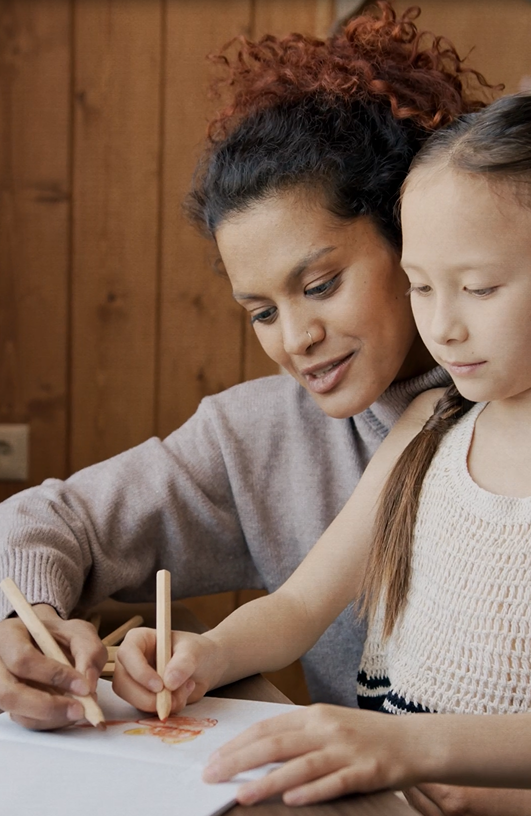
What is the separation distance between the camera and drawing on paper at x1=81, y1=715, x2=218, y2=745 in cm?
69

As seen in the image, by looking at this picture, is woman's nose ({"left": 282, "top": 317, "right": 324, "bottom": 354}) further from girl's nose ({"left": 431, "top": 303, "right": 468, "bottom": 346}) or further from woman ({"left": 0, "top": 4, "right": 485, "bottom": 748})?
girl's nose ({"left": 431, "top": 303, "right": 468, "bottom": 346})

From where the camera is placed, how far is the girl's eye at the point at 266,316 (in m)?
1.08

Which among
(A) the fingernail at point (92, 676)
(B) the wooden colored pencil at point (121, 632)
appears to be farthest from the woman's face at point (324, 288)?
(A) the fingernail at point (92, 676)

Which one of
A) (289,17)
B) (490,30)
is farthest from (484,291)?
(289,17)

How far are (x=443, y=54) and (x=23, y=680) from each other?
85 cm

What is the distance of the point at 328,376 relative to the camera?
108cm

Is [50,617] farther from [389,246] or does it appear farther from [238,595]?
[238,595]

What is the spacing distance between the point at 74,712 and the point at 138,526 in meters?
0.49

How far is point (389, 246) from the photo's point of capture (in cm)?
107

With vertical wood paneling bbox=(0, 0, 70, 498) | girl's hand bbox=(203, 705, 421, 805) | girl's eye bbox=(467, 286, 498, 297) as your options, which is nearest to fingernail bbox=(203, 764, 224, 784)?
girl's hand bbox=(203, 705, 421, 805)

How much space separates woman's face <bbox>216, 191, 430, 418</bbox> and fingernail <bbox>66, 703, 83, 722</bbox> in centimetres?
48

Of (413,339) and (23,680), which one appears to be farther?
(413,339)

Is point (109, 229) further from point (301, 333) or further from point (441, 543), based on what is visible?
point (441, 543)

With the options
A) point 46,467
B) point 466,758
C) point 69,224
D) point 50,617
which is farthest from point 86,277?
point 466,758
